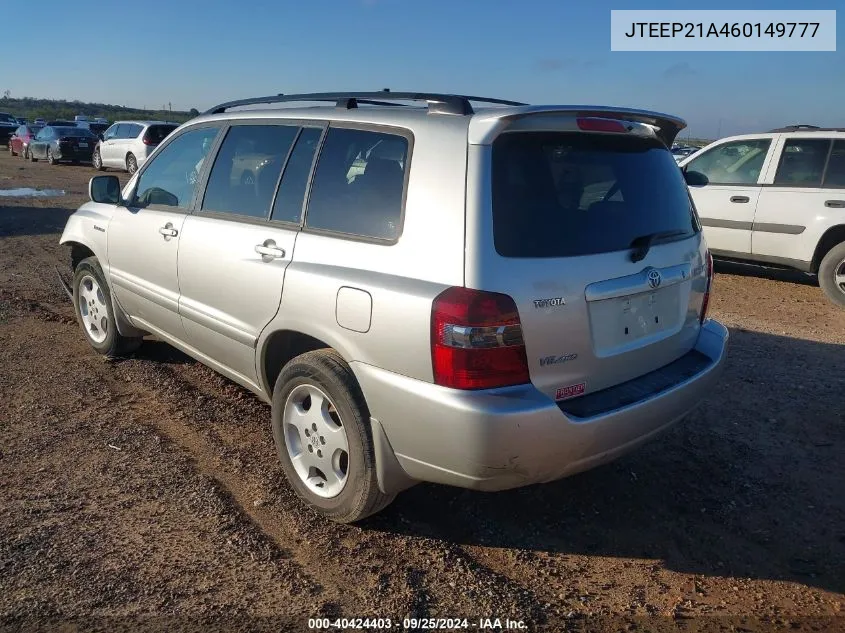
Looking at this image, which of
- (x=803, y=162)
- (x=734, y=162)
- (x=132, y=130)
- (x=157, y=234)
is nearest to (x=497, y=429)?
(x=157, y=234)

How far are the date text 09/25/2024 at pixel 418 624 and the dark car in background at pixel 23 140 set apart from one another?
2999cm

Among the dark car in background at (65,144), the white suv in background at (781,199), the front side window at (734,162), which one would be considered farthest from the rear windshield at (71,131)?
the white suv in background at (781,199)

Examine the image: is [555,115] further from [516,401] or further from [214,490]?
[214,490]

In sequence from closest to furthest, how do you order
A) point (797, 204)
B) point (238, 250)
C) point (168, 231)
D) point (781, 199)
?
point (238, 250)
point (168, 231)
point (797, 204)
point (781, 199)

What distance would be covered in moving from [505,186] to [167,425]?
2.66 m

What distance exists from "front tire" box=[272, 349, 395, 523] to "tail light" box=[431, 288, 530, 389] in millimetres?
532

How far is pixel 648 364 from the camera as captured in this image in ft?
10.3

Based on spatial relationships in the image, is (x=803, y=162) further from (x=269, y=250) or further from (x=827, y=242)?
(x=269, y=250)

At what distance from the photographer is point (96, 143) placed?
2517cm

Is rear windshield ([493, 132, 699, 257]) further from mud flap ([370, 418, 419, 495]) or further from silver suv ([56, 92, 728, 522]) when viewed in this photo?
mud flap ([370, 418, 419, 495])

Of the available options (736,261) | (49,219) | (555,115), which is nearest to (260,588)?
(555,115)

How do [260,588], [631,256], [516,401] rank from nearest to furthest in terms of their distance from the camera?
[516,401], [260,588], [631,256]

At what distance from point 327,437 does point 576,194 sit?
152cm

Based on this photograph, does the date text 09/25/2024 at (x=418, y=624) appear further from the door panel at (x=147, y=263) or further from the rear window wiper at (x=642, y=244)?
the door panel at (x=147, y=263)
